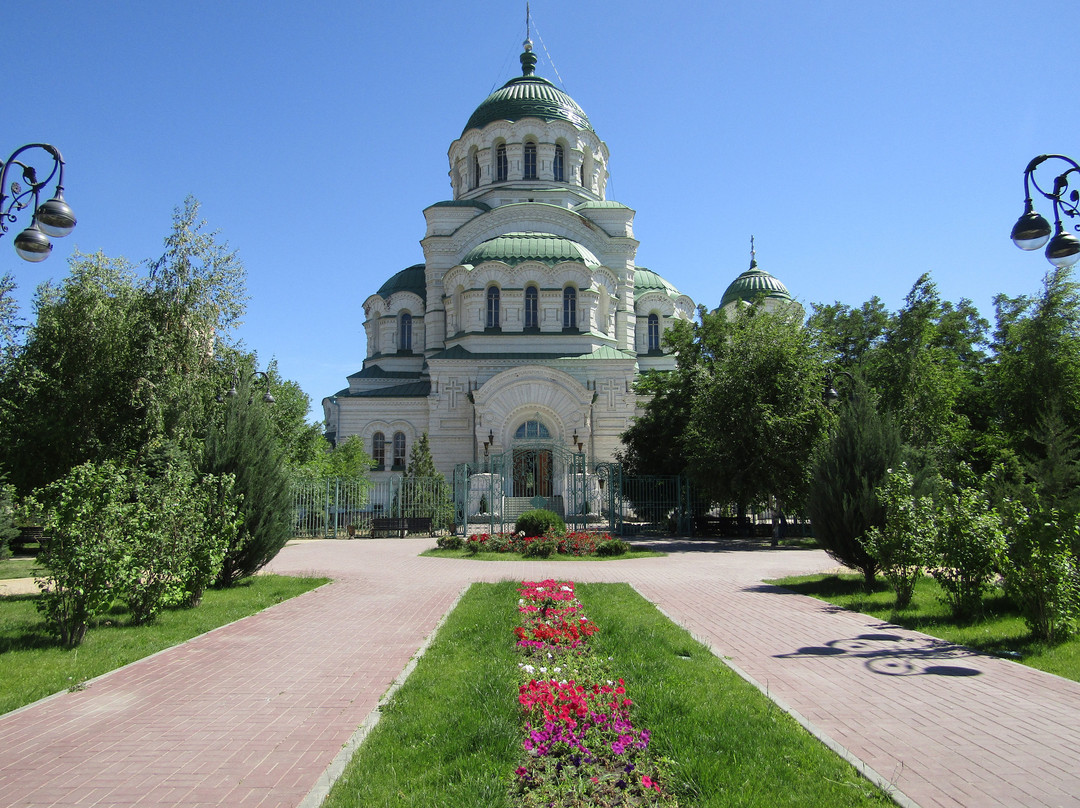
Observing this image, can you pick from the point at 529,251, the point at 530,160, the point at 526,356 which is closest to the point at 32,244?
the point at 526,356

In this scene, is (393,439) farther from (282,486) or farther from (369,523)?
(282,486)

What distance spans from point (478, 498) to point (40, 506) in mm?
18460

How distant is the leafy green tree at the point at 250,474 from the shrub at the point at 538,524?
26.0 feet

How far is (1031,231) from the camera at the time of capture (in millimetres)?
7633

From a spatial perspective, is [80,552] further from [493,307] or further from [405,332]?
[405,332]

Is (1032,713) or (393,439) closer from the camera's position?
(1032,713)

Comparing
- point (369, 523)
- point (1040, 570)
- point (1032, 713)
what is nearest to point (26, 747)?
point (1032, 713)

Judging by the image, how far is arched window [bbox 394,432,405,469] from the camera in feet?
109

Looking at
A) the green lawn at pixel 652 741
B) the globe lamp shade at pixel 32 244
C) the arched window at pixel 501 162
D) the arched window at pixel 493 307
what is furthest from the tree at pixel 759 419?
the arched window at pixel 501 162

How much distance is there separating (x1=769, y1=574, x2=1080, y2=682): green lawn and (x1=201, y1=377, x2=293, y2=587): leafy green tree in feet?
29.8

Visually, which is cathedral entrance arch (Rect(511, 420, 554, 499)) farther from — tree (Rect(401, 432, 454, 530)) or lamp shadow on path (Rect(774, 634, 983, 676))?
lamp shadow on path (Rect(774, 634, 983, 676))

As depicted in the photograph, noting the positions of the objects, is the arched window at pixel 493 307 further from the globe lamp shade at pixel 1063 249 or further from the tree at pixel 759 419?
the globe lamp shade at pixel 1063 249

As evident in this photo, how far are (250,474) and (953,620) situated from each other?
34.9 ft

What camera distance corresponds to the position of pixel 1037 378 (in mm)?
25547
